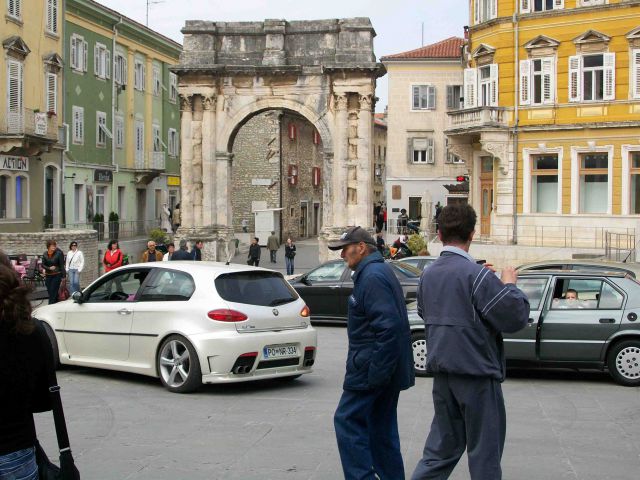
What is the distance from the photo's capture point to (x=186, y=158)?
1628 inches

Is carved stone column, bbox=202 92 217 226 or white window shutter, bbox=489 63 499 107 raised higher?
white window shutter, bbox=489 63 499 107

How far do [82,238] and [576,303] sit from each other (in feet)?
77.2

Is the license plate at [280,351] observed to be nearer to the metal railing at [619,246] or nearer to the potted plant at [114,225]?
the metal railing at [619,246]

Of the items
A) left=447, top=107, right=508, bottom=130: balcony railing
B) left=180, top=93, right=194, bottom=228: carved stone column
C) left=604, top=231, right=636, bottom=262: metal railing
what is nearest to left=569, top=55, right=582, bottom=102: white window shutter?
left=447, top=107, right=508, bottom=130: balcony railing

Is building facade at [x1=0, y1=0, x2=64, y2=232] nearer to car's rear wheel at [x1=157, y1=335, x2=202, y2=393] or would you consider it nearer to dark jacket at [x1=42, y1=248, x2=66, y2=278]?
dark jacket at [x1=42, y1=248, x2=66, y2=278]

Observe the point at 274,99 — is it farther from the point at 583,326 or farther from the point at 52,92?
the point at 583,326

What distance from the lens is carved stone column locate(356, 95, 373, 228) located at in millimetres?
40250

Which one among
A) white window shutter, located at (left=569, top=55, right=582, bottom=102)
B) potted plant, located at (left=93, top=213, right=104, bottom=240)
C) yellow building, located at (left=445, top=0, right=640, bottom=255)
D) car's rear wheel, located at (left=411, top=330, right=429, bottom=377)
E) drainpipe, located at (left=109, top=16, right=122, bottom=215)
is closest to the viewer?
car's rear wheel, located at (left=411, top=330, right=429, bottom=377)

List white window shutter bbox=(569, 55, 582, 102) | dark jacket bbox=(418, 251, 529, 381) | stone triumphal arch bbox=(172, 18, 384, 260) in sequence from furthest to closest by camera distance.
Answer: stone triumphal arch bbox=(172, 18, 384, 260) < white window shutter bbox=(569, 55, 582, 102) < dark jacket bbox=(418, 251, 529, 381)

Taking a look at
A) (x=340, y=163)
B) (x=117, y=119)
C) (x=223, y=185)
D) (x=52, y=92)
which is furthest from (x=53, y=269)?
(x=117, y=119)

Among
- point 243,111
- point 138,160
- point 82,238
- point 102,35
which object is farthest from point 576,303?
point 138,160

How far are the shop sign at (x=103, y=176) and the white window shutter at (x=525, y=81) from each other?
2157 cm

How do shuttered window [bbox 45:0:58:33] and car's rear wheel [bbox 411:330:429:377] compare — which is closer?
car's rear wheel [bbox 411:330:429:377]

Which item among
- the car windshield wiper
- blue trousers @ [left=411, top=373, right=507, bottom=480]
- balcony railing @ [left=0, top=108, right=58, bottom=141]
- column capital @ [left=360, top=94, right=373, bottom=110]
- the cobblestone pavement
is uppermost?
column capital @ [left=360, top=94, right=373, bottom=110]
